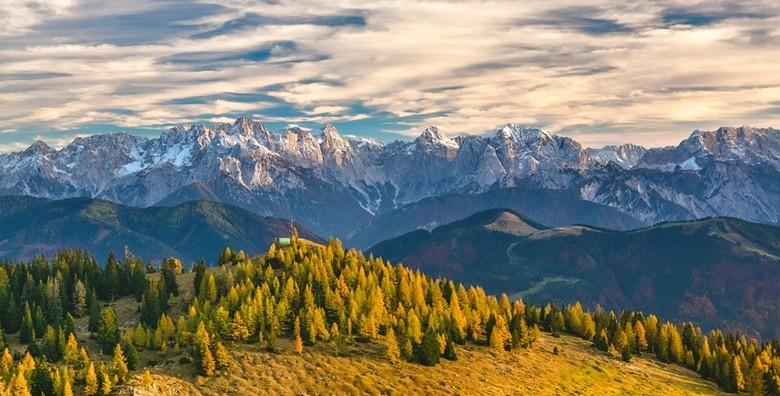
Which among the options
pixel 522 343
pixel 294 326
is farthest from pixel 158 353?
pixel 522 343

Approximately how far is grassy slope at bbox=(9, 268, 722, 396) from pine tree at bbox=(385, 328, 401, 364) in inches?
56.2

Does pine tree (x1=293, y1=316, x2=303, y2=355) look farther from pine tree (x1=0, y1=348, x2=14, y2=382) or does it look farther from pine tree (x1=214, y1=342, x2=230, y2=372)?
pine tree (x1=0, y1=348, x2=14, y2=382)

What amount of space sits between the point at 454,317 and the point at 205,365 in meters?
68.8

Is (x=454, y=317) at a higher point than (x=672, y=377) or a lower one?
higher

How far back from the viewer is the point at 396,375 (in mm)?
160750

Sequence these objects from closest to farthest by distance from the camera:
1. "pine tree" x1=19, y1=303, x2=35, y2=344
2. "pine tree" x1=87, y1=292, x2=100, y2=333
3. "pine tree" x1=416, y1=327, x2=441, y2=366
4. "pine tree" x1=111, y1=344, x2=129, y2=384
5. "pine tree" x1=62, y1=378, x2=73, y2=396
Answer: "pine tree" x1=62, y1=378, x2=73, y2=396
"pine tree" x1=111, y1=344, x2=129, y2=384
"pine tree" x1=416, y1=327, x2=441, y2=366
"pine tree" x1=19, y1=303, x2=35, y2=344
"pine tree" x1=87, y1=292, x2=100, y2=333

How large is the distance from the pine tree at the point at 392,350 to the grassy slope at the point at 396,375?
1.43 metres

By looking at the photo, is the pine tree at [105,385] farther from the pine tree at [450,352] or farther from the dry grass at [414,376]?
the pine tree at [450,352]

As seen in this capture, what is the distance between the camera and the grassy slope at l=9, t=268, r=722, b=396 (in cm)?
14712

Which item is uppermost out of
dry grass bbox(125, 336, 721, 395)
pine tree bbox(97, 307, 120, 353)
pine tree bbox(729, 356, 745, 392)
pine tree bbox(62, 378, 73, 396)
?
pine tree bbox(62, 378, 73, 396)

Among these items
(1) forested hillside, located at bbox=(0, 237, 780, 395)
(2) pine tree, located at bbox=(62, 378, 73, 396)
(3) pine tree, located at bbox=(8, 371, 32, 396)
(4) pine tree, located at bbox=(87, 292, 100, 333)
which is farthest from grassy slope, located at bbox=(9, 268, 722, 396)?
(3) pine tree, located at bbox=(8, 371, 32, 396)

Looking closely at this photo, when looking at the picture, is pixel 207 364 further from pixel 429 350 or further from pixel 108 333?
pixel 429 350

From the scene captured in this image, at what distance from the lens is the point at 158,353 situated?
165m

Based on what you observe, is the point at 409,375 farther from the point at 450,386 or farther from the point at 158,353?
the point at 158,353
